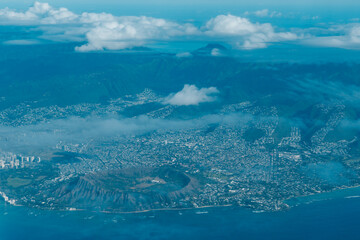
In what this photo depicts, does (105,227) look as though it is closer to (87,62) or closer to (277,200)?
(277,200)

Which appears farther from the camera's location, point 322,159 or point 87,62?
point 87,62

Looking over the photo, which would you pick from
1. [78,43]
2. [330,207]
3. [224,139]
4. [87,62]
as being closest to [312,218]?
[330,207]

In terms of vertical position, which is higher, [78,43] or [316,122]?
[78,43]

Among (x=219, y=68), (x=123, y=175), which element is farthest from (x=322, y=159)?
(x=219, y=68)

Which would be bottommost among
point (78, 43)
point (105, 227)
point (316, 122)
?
point (105, 227)

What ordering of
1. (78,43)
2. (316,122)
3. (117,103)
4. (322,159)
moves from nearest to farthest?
1. (322,159)
2. (316,122)
3. (117,103)
4. (78,43)

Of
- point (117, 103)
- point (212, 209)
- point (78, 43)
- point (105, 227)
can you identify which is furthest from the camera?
point (78, 43)

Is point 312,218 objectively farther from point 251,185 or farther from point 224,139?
point 224,139
